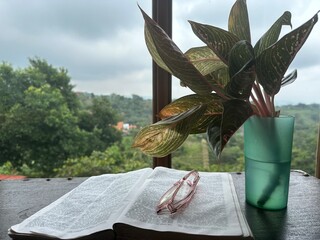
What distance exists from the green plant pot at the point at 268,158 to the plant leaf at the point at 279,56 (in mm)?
87

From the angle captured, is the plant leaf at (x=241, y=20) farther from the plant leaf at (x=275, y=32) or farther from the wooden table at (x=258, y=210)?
the wooden table at (x=258, y=210)

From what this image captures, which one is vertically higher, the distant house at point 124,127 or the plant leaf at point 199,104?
the plant leaf at point 199,104

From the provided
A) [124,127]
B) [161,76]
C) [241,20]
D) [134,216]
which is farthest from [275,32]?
[124,127]

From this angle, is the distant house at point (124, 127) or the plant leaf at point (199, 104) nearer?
the plant leaf at point (199, 104)

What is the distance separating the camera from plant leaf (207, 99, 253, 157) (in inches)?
19.6

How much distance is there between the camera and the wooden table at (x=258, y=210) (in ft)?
1.83

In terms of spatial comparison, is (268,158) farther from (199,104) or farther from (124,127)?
(124,127)

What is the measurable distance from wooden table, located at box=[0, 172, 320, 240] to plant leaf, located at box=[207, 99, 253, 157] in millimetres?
203

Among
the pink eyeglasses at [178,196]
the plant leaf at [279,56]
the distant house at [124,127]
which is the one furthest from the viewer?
the distant house at [124,127]

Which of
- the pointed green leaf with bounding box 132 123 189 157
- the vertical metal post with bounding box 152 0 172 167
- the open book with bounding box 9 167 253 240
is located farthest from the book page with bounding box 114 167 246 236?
the vertical metal post with bounding box 152 0 172 167

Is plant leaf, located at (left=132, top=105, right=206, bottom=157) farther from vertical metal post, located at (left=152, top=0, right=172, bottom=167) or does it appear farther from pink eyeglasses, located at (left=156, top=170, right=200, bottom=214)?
vertical metal post, located at (left=152, top=0, right=172, bottom=167)

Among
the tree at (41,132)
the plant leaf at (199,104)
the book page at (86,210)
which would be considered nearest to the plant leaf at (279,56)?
the plant leaf at (199,104)

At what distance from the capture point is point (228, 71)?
569mm

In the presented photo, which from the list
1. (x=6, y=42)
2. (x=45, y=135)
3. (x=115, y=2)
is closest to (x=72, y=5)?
(x=115, y=2)
